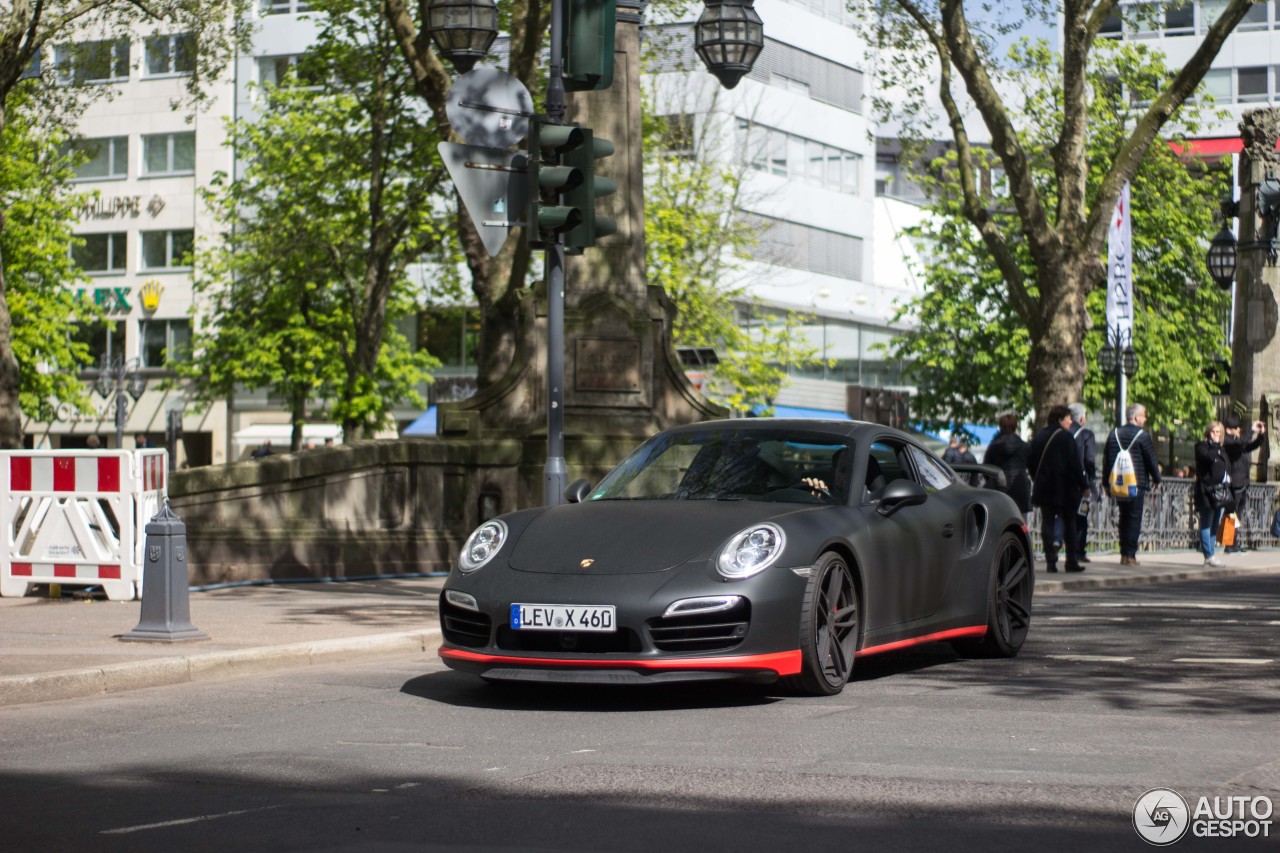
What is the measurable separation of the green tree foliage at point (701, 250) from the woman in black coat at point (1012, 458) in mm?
21567

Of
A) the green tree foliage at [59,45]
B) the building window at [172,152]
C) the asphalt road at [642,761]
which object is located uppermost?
the building window at [172,152]

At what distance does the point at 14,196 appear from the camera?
4931cm

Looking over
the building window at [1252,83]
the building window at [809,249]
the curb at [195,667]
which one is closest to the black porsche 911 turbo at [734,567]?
the curb at [195,667]

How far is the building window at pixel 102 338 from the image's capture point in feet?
217

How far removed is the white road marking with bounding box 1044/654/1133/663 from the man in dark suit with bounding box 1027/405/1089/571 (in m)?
8.51

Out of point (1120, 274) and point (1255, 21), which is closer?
point (1120, 274)

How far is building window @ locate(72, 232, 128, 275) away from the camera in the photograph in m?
66.7

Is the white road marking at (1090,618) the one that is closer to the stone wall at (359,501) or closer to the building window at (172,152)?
the stone wall at (359,501)

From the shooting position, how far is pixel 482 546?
28.5ft

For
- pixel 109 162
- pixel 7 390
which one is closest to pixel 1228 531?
pixel 7 390

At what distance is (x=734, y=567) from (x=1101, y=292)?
4152 cm

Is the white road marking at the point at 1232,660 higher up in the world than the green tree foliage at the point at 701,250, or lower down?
lower down

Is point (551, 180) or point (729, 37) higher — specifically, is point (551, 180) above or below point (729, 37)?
below

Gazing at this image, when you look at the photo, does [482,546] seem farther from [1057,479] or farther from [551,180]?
[1057,479]
